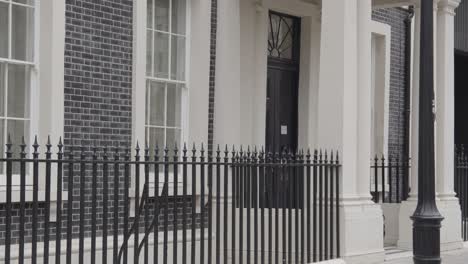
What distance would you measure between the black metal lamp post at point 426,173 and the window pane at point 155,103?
3992mm

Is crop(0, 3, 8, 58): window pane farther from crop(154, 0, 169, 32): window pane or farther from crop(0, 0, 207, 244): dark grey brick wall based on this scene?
crop(154, 0, 169, 32): window pane

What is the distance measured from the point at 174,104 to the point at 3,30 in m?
2.92

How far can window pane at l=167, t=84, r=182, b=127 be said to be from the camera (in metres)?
11.4

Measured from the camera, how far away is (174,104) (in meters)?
11.5

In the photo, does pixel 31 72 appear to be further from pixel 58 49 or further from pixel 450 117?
pixel 450 117

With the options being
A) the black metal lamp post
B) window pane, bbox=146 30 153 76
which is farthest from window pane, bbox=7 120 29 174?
the black metal lamp post

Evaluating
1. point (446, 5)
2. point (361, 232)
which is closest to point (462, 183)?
point (446, 5)

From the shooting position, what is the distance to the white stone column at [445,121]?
45.5ft

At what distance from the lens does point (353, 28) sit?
1113 cm

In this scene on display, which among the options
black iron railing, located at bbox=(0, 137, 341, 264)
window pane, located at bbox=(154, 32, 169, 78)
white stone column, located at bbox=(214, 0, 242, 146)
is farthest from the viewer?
white stone column, located at bbox=(214, 0, 242, 146)

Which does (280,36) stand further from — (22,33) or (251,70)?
(22,33)

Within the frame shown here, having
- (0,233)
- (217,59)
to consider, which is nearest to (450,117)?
(217,59)

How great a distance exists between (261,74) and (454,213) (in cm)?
414

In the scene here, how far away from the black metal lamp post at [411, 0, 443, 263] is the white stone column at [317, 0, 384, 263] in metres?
2.33
